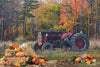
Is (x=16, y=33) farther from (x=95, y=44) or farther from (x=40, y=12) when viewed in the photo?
(x=95, y=44)

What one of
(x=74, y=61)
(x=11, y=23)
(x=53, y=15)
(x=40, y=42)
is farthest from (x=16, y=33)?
(x=74, y=61)

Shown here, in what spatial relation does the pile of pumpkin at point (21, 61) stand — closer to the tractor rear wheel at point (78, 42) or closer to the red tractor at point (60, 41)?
the red tractor at point (60, 41)

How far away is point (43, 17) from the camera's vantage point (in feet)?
82.0

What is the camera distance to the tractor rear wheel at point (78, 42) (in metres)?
10.6

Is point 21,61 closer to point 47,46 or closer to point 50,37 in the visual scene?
point 47,46

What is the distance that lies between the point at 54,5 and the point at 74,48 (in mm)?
16154

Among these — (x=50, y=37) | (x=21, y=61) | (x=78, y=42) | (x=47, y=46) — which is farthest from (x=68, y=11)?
(x=21, y=61)

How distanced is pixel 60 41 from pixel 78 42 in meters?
1.16

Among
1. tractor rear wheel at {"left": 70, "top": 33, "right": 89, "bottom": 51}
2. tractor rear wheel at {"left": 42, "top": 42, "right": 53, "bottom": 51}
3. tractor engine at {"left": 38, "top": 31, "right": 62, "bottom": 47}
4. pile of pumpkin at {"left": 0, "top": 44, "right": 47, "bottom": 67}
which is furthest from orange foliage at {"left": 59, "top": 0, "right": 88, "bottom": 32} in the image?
pile of pumpkin at {"left": 0, "top": 44, "right": 47, "bottom": 67}

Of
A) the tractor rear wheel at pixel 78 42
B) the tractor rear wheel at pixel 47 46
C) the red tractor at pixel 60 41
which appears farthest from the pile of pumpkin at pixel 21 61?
the tractor rear wheel at pixel 78 42

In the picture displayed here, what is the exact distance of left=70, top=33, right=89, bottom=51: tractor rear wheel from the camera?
10.6 meters

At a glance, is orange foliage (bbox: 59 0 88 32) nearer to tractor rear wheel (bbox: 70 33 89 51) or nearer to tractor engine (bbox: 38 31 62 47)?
tractor rear wheel (bbox: 70 33 89 51)

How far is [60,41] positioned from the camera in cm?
1102

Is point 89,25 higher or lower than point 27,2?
lower
